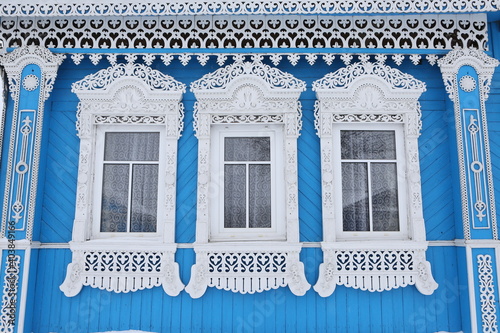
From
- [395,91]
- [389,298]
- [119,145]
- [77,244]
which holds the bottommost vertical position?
[389,298]

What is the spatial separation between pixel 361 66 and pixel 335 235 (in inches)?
61.4

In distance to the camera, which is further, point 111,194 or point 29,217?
point 111,194

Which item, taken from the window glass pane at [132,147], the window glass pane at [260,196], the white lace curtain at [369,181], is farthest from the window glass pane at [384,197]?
the window glass pane at [132,147]

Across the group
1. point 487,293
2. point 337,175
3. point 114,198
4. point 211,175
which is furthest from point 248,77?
point 487,293

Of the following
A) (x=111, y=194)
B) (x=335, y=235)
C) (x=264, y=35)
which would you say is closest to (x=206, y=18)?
(x=264, y=35)

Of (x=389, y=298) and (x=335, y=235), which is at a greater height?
(x=335, y=235)

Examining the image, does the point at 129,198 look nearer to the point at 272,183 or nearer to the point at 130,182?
the point at 130,182

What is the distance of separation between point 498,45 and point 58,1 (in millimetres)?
4025

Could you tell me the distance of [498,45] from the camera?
4.25 m

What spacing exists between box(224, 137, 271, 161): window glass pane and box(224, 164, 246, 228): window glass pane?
0.09 meters

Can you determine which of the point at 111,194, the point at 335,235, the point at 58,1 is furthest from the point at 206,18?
the point at 335,235

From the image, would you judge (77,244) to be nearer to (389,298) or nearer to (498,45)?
(389,298)

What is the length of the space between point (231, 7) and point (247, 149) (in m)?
1.26

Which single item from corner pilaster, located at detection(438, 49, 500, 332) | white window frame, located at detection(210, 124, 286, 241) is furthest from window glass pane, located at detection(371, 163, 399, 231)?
white window frame, located at detection(210, 124, 286, 241)
